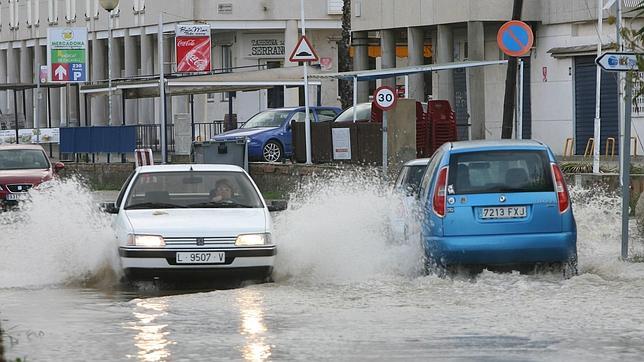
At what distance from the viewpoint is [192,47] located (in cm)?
5612

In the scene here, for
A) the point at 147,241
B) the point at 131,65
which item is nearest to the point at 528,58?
the point at 147,241

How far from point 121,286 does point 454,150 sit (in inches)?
144

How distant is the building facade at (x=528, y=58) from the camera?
4231 centimetres

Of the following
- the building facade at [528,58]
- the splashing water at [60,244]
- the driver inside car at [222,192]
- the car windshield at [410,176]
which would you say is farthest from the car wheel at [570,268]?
the building facade at [528,58]

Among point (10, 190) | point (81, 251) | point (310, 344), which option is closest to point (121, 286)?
point (81, 251)

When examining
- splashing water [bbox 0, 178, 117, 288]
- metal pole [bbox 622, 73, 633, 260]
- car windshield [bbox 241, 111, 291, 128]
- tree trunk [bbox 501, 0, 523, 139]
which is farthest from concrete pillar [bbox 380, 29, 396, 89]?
metal pole [bbox 622, 73, 633, 260]

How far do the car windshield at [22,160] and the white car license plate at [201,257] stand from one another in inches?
709

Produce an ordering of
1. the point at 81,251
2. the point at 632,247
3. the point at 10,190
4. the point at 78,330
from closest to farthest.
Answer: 1. the point at 78,330
2. the point at 81,251
3. the point at 632,247
4. the point at 10,190

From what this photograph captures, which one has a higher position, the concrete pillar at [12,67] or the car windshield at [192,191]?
the concrete pillar at [12,67]

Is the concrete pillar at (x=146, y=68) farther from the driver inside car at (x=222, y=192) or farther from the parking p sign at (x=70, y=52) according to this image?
the driver inside car at (x=222, y=192)

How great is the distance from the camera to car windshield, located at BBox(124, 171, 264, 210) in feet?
56.2

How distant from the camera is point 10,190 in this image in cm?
3178

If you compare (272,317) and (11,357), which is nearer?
(11,357)

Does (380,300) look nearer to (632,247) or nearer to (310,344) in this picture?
(310,344)
